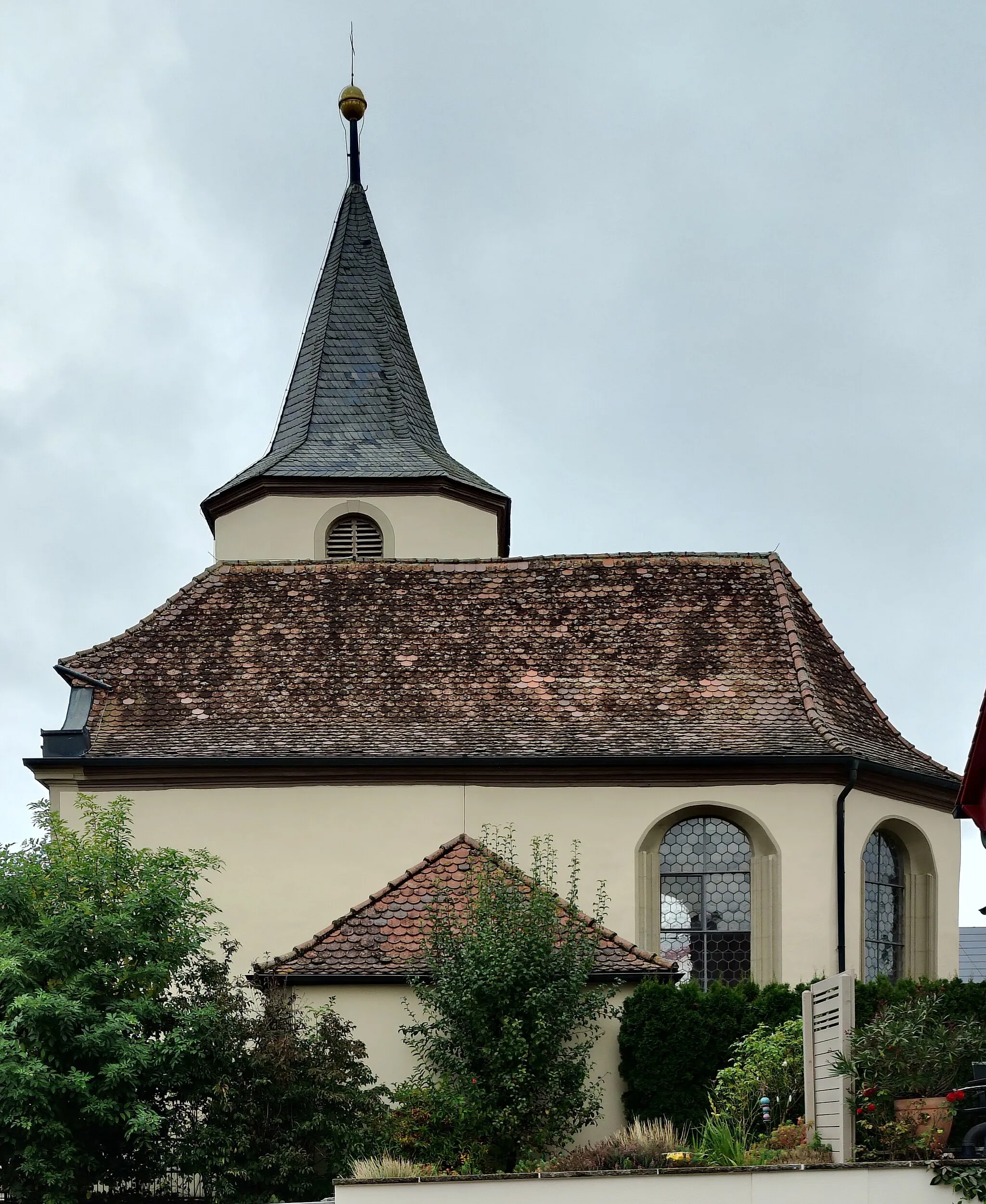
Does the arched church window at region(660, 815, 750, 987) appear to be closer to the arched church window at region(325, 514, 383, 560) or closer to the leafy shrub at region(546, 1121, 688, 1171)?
the leafy shrub at region(546, 1121, 688, 1171)

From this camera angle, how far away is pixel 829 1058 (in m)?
15.8

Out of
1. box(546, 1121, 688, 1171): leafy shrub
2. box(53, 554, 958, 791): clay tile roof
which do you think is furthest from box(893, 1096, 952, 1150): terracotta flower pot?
box(53, 554, 958, 791): clay tile roof

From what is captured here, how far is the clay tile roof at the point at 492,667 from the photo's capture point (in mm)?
24469

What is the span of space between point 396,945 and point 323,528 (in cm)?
1150

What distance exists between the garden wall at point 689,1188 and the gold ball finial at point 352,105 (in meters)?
29.9

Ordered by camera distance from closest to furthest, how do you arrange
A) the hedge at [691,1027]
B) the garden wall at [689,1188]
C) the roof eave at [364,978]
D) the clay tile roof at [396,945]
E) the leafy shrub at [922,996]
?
1. the garden wall at [689,1188]
2. the leafy shrub at [922,996]
3. the hedge at [691,1027]
4. the roof eave at [364,978]
5. the clay tile roof at [396,945]

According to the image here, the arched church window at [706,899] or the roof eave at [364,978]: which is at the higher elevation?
the arched church window at [706,899]

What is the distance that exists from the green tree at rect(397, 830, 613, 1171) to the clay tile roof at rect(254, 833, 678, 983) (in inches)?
30.2

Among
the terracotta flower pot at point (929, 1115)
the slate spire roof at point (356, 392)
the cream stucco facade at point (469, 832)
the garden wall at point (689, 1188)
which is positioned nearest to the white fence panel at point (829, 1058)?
the terracotta flower pot at point (929, 1115)

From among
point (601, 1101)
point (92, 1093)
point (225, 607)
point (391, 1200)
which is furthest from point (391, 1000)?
point (225, 607)

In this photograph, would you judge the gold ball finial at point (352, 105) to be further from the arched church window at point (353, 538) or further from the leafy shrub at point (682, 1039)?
the leafy shrub at point (682, 1039)

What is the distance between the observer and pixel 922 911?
25516mm

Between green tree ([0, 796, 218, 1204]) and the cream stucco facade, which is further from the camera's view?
the cream stucco facade

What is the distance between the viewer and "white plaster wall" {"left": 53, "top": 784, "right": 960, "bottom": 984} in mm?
23969
